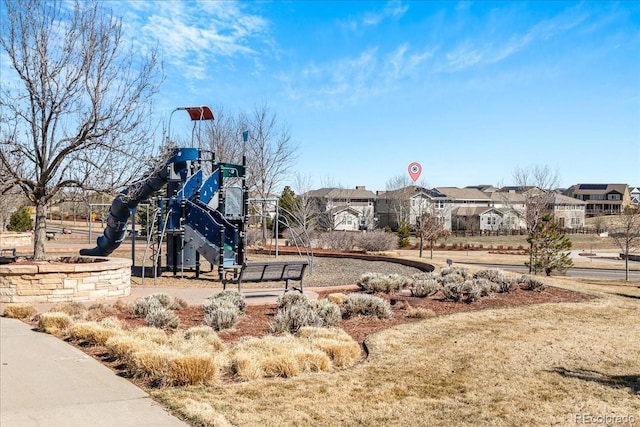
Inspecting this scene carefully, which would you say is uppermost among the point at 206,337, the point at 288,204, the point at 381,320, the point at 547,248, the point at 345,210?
the point at 345,210

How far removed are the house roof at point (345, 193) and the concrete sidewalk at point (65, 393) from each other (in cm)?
5959

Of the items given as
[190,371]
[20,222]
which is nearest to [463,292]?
[190,371]

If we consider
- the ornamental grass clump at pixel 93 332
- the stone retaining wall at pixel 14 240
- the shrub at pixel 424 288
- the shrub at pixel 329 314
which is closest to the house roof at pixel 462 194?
the stone retaining wall at pixel 14 240

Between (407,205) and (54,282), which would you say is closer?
(54,282)

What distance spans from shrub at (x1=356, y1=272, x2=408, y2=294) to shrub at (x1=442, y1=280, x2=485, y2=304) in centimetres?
120

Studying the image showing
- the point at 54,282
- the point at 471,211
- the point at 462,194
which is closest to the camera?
the point at 54,282

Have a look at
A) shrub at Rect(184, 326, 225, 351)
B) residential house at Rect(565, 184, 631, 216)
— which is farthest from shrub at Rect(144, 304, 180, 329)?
residential house at Rect(565, 184, 631, 216)

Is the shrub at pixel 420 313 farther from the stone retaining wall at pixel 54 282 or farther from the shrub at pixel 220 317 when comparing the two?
the stone retaining wall at pixel 54 282

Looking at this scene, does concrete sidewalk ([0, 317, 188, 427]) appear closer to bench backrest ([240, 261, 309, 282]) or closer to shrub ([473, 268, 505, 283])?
bench backrest ([240, 261, 309, 282])

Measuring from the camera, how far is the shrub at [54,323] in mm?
8680

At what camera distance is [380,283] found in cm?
1333

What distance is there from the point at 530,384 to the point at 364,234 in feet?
97.8

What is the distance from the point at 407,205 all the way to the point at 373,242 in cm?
3008

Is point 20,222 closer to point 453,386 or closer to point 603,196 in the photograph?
point 453,386
